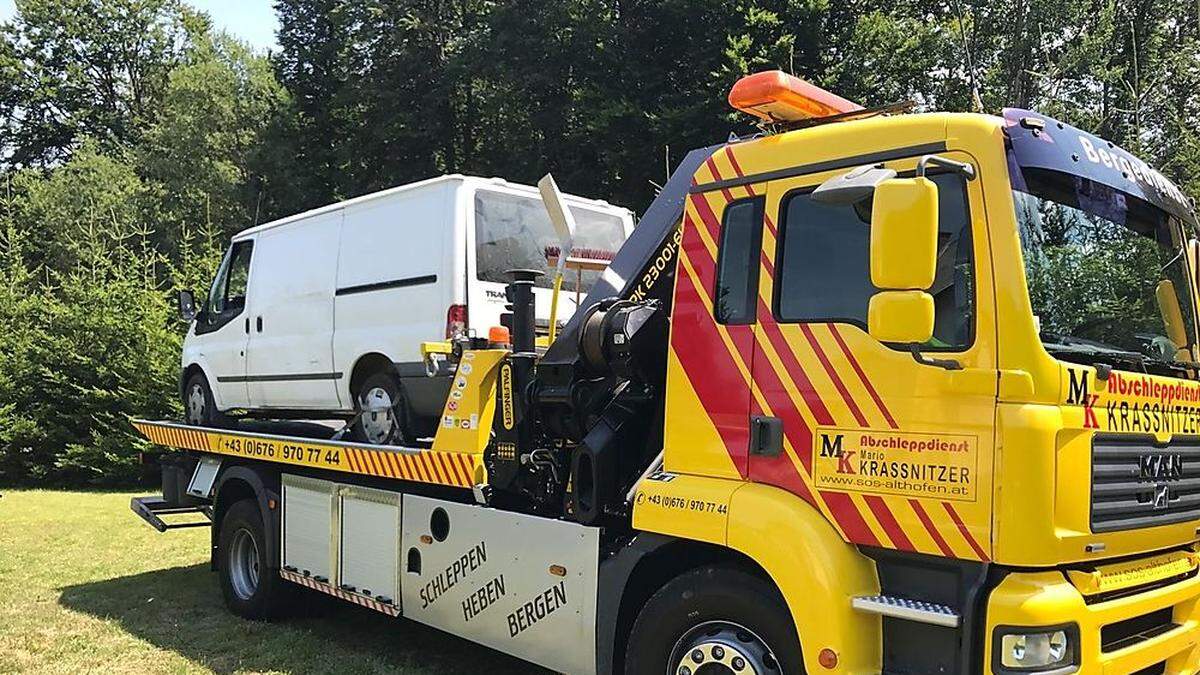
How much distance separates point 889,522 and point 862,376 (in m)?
0.53

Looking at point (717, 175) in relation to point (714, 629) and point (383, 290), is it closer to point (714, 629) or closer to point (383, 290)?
point (714, 629)

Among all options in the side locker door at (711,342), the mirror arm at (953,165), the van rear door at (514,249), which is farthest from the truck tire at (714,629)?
the van rear door at (514,249)

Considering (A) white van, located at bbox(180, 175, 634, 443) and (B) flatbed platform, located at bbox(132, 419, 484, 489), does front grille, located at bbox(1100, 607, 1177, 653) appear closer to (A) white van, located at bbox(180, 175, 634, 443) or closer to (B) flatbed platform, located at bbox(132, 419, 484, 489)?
(B) flatbed platform, located at bbox(132, 419, 484, 489)

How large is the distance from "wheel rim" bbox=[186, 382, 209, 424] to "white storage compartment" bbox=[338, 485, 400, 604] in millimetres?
3580

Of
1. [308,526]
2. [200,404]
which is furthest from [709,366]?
[200,404]

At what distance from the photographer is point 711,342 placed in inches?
166

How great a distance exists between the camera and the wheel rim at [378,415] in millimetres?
6984

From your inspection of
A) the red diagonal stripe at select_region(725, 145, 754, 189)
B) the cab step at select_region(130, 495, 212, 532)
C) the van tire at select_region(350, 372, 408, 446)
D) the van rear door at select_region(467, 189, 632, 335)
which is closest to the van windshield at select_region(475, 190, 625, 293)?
the van rear door at select_region(467, 189, 632, 335)

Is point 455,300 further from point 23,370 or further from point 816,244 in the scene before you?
point 23,370

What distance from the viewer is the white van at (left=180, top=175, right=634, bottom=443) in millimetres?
6566

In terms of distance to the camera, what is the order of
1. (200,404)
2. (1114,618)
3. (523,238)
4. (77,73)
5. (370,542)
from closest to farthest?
(1114,618) → (370,542) → (523,238) → (200,404) → (77,73)

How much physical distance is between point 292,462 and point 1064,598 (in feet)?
16.8

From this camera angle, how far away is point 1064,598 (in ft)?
10.9

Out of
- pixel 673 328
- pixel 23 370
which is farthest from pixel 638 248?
pixel 23 370
